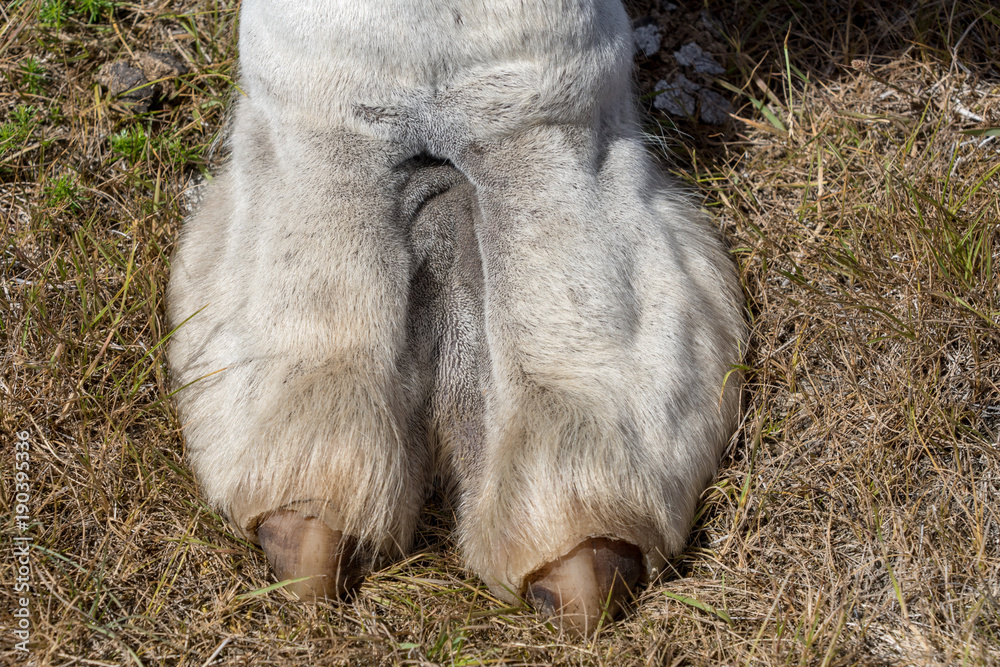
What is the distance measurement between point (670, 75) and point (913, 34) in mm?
658

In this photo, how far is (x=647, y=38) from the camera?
2395 millimetres

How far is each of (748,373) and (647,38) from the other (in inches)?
43.4

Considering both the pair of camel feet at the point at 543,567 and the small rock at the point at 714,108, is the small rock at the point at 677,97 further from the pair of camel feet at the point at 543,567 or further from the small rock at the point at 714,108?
the pair of camel feet at the point at 543,567

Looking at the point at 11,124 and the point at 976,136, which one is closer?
the point at 976,136

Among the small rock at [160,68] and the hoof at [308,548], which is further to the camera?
the small rock at [160,68]

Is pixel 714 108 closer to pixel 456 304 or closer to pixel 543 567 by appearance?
pixel 456 304

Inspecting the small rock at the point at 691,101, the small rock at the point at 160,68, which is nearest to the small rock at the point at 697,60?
the small rock at the point at 691,101

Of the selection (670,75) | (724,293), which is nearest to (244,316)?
(724,293)

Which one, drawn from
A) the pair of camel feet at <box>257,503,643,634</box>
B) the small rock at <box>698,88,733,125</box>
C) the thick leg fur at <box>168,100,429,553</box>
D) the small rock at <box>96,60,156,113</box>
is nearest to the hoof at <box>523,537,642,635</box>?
the pair of camel feet at <box>257,503,643,634</box>

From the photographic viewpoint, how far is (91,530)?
1.72m

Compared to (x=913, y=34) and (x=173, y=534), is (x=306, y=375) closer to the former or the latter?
(x=173, y=534)

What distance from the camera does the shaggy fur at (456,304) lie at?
4.53 feet

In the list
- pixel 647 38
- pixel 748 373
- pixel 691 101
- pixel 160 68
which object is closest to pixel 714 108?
pixel 691 101

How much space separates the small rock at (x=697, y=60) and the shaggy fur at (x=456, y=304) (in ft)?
2.85
